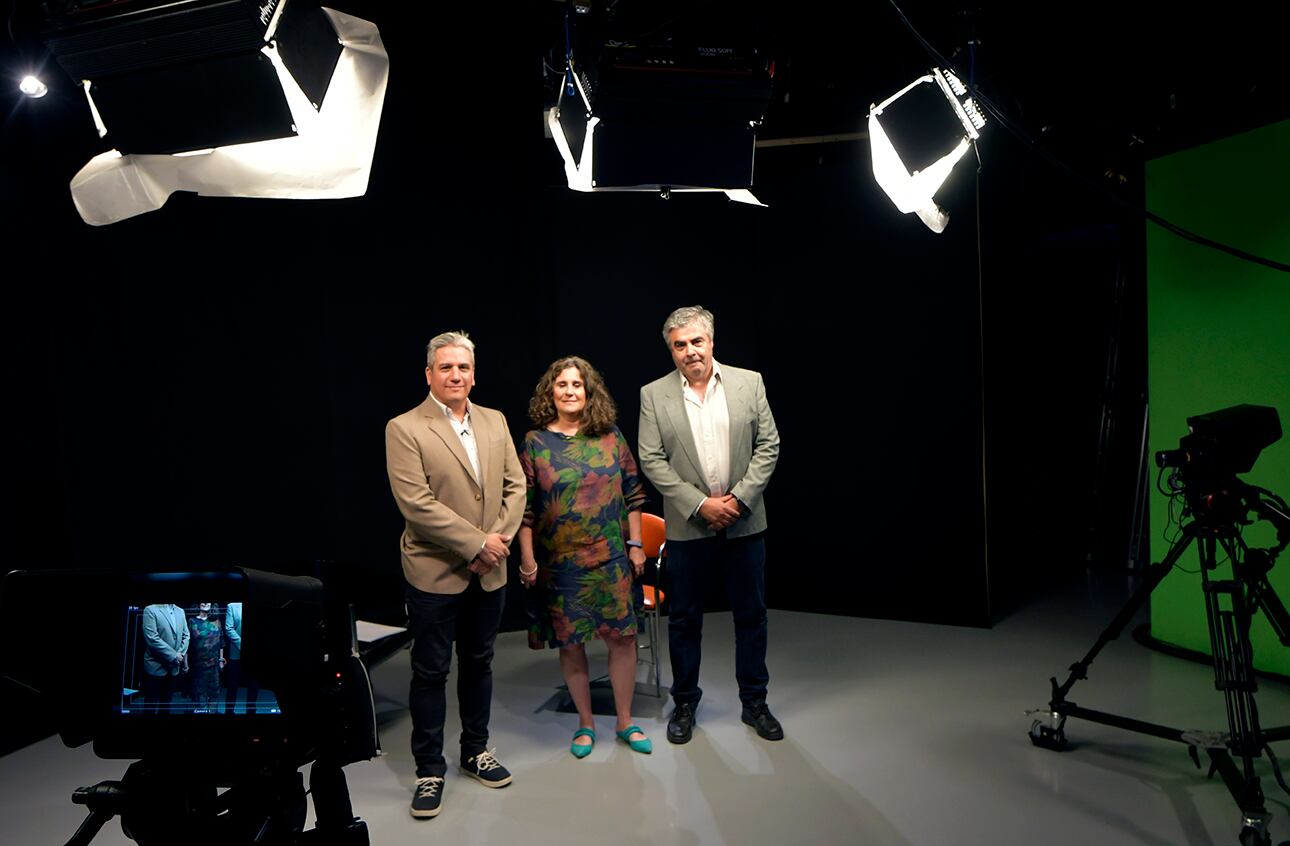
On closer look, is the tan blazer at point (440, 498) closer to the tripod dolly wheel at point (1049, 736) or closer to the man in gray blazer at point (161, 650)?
the man in gray blazer at point (161, 650)

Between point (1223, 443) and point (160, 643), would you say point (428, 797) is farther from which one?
point (1223, 443)

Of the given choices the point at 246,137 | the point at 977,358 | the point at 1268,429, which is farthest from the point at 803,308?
the point at 246,137

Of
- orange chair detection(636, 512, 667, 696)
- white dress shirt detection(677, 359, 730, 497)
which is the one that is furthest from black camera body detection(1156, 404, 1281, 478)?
orange chair detection(636, 512, 667, 696)

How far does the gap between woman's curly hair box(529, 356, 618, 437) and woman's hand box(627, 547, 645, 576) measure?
1.52 feet

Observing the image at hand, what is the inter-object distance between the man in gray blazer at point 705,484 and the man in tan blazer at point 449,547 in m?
0.63

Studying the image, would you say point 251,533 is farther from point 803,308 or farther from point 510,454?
point 803,308

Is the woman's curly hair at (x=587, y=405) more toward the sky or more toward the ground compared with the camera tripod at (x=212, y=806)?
more toward the sky

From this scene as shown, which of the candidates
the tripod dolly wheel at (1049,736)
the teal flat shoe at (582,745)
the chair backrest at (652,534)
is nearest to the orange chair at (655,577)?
the chair backrest at (652,534)

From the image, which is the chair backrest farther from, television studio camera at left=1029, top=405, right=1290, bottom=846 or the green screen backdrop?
the green screen backdrop

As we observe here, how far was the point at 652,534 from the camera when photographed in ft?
13.4

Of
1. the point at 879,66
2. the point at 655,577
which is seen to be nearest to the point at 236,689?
the point at 655,577

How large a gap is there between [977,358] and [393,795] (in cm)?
333

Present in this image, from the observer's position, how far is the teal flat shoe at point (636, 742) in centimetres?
340

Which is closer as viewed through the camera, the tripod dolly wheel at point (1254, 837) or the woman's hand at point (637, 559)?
the tripod dolly wheel at point (1254, 837)
